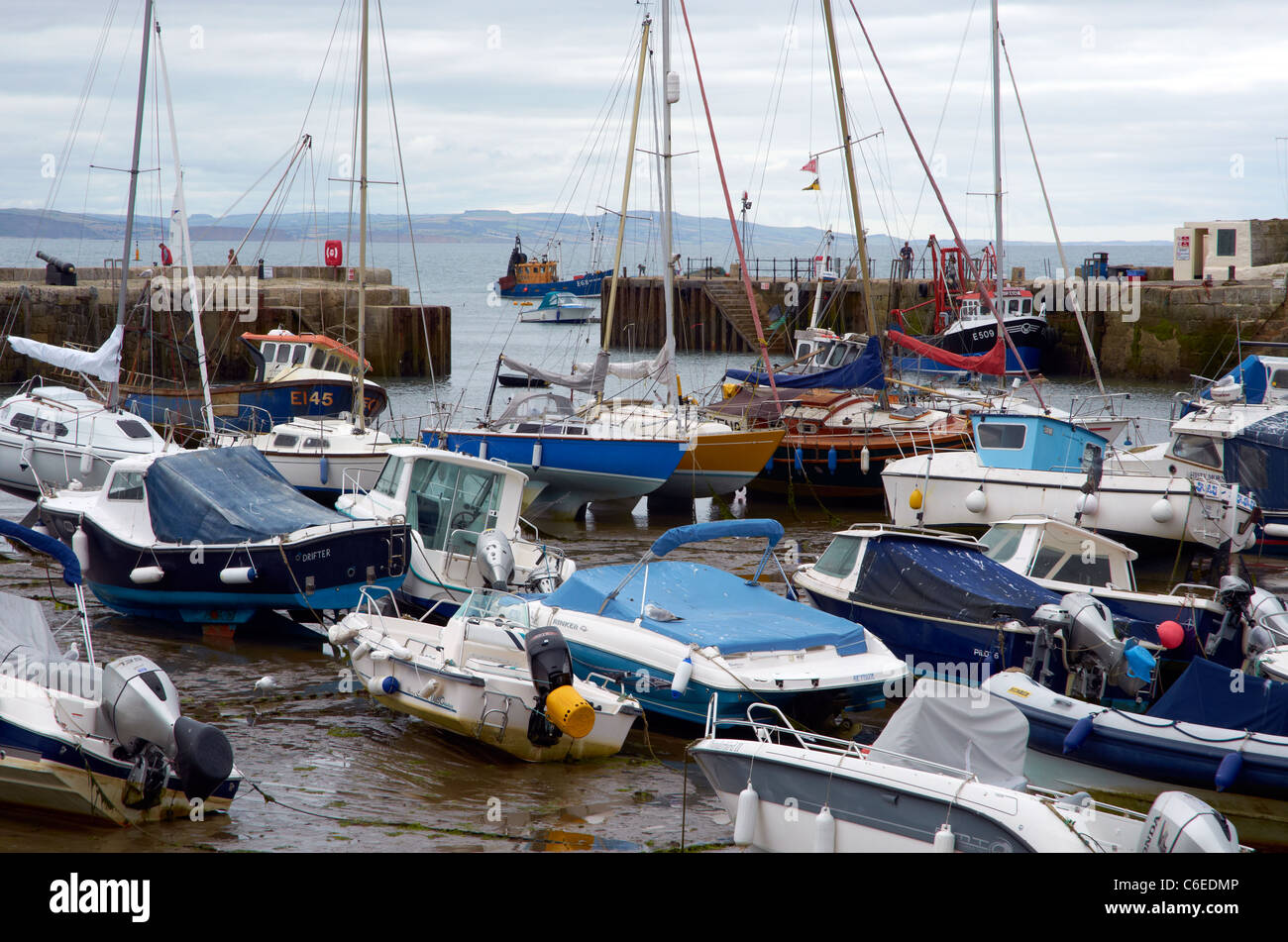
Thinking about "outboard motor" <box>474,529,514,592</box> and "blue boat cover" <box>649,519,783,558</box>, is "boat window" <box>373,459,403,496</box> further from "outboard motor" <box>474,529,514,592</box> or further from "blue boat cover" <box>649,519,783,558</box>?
"blue boat cover" <box>649,519,783,558</box>

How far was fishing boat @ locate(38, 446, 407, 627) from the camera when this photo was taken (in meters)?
13.1

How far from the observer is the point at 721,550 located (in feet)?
61.6

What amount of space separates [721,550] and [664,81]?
8.89 metres

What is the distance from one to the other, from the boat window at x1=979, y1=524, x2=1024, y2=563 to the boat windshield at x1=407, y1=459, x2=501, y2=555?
5.73m

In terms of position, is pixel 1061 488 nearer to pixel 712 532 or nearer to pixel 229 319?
pixel 712 532

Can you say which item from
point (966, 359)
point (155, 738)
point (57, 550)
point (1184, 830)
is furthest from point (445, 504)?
point (966, 359)

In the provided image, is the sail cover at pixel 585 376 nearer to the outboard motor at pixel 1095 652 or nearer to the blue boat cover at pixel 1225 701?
the outboard motor at pixel 1095 652

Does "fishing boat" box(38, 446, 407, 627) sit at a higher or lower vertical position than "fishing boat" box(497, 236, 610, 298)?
lower

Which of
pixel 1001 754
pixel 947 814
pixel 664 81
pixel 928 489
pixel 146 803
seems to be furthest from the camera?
pixel 664 81

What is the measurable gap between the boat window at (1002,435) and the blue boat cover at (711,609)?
8.25 meters

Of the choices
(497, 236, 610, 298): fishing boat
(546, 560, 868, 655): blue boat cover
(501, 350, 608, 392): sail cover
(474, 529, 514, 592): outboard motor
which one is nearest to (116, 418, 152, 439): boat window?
(501, 350, 608, 392): sail cover

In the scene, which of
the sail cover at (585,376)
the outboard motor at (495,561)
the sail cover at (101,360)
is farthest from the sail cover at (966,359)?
the sail cover at (101,360)
